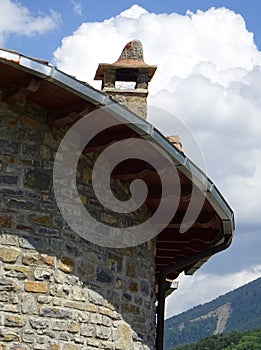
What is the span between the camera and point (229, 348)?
53906 mm

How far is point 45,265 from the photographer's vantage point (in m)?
6.21

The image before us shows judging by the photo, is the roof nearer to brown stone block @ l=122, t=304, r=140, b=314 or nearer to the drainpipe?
the drainpipe

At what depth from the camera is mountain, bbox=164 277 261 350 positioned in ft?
465

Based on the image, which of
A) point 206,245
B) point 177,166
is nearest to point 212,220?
point 206,245

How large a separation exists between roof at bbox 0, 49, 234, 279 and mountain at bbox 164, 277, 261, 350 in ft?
411

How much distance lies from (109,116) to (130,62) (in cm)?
399

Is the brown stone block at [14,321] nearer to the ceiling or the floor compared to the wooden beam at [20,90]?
nearer to the floor

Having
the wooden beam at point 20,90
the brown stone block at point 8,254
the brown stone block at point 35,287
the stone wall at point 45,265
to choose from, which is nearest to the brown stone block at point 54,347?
the stone wall at point 45,265

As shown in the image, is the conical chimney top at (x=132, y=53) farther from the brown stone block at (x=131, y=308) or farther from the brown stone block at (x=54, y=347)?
the brown stone block at (x=54, y=347)

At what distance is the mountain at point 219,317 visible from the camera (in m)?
142

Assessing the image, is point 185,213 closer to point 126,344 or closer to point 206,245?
point 206,245

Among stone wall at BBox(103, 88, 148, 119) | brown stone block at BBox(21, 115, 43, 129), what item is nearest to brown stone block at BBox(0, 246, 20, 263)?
brown stone block at BBox(21, 115, 43, 129)

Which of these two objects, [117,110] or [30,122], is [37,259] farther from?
[117,110]

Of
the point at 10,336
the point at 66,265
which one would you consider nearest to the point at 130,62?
the point at 66,265
